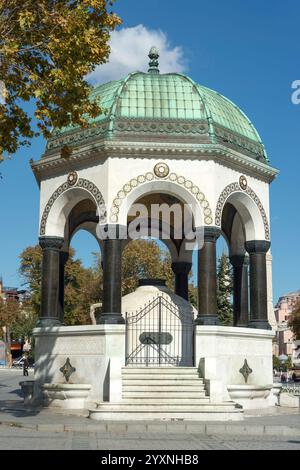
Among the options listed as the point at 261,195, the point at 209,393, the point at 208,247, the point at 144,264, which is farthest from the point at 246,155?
the point at 144,264

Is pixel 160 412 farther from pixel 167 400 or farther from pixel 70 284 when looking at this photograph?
pixel 70 284

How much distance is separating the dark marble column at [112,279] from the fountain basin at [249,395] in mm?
3402

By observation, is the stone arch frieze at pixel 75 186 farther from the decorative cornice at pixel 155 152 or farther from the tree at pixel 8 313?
the tree at pixel 8 313

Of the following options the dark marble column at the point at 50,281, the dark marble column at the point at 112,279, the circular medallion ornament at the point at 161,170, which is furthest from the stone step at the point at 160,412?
the circular medallion ornament at the point at 161,170

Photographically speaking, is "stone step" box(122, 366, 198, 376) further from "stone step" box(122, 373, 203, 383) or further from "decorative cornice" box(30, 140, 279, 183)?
"decorative cornice" box(30, 140, 279, 183)

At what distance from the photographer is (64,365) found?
1689 cm

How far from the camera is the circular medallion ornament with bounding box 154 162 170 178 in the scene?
17.2 metres

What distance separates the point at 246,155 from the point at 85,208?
18.2 feet

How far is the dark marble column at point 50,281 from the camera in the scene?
17906mm

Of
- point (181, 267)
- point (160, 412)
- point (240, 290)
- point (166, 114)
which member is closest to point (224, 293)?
point (181, 267)

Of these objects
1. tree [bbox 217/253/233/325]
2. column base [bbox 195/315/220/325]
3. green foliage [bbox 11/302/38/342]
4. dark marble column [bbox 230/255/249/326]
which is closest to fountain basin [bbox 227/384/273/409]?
column base [bbox 195/315/220/325]

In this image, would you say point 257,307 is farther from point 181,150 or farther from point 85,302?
point 85,302

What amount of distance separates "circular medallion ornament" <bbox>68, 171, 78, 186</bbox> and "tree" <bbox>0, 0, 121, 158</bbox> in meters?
4.68

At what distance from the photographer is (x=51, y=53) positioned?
1235 cm
